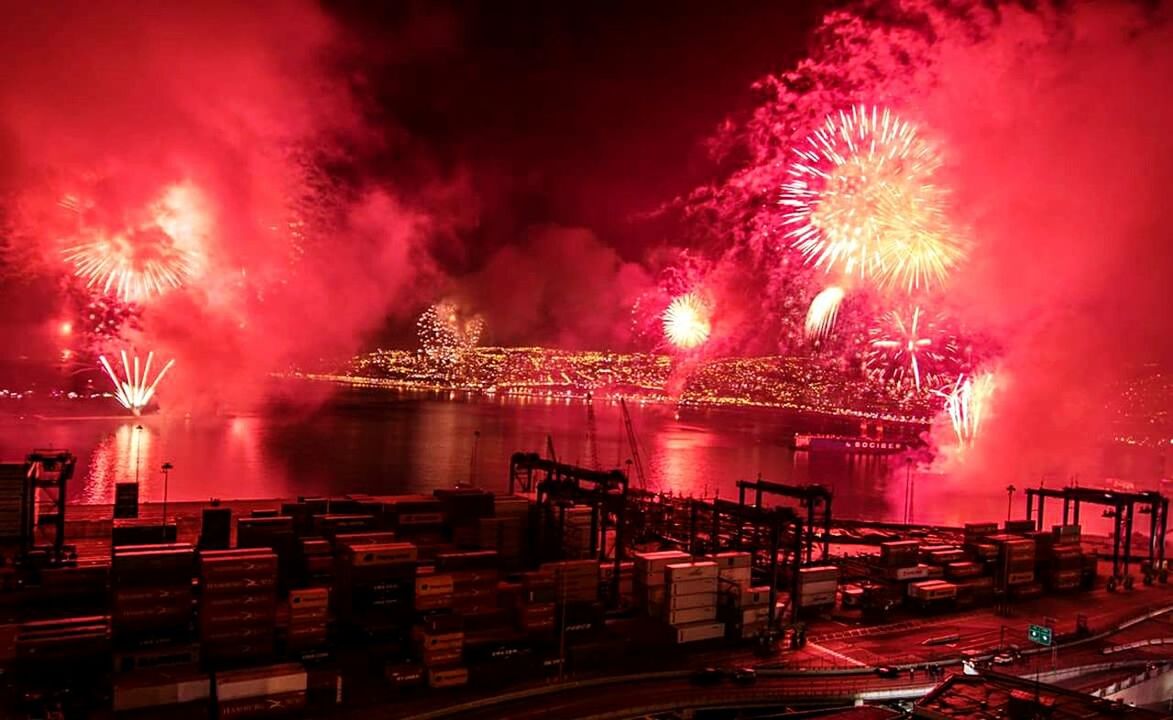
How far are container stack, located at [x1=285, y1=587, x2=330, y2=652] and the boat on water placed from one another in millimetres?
51441

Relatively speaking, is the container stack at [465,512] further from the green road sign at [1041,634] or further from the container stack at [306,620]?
the green road sign at [1041,634]

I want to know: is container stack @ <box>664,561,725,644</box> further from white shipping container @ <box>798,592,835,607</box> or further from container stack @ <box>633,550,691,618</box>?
white shipping container @ <box>798,592,835,607</box>

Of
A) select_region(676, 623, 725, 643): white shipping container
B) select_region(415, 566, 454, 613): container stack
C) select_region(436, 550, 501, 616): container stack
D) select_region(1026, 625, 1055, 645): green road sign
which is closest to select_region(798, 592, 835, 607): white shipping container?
select_region(676, 623, 725, 643): white shipping container

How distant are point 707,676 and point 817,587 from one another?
4.86 metres

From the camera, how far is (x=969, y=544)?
63.4 feet

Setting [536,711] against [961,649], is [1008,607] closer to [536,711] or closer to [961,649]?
[961,649]

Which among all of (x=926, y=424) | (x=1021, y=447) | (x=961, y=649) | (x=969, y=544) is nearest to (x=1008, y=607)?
(x=969, y=544)

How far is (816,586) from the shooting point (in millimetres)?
15945

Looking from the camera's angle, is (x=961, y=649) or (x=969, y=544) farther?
(x=969, y=544)

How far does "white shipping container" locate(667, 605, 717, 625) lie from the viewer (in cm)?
1355

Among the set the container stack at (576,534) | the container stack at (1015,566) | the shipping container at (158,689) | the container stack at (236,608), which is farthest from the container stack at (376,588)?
the container stack at (1015,566)

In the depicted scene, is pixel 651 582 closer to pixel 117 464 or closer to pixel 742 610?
pixel 742 610

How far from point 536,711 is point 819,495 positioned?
8.48 metres

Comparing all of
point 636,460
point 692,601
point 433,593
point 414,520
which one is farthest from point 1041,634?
point 636,460
